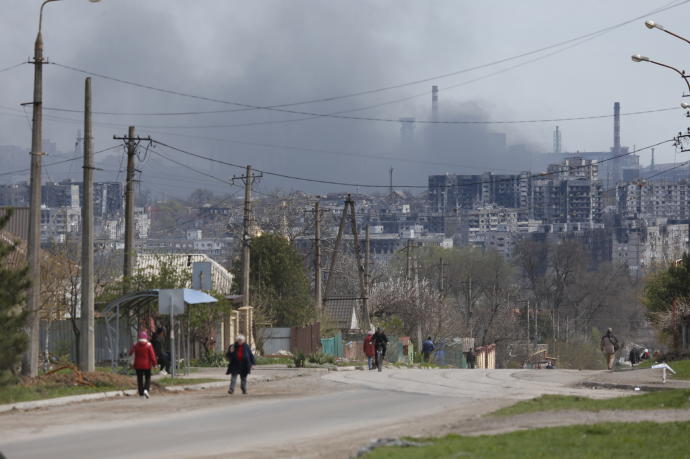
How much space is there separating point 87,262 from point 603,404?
1362cm

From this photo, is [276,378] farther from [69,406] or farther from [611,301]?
[611,301]

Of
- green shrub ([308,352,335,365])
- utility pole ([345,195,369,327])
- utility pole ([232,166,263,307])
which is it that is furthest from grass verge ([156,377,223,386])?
utility pole ([345,195,369,327])

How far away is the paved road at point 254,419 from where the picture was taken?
17562mm

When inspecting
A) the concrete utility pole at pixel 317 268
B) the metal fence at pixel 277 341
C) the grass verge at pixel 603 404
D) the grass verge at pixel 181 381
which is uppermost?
the concrete utility pole at pixel 317 268

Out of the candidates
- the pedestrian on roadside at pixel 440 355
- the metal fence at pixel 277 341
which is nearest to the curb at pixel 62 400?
the metal fence at pixel 277 341

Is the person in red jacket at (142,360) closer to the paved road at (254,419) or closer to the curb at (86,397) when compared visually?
the curb at (86,397)

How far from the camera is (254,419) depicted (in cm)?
2233

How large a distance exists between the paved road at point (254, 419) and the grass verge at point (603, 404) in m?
1.11

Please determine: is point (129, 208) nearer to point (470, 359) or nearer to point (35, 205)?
point (35, 205)

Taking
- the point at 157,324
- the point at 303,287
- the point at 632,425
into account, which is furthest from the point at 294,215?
the point at 632,425

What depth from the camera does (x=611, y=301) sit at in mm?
147000

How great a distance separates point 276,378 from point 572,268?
109911 mm

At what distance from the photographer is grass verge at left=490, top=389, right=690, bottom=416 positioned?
22484mm

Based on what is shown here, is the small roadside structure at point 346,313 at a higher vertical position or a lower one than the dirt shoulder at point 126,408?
higher
